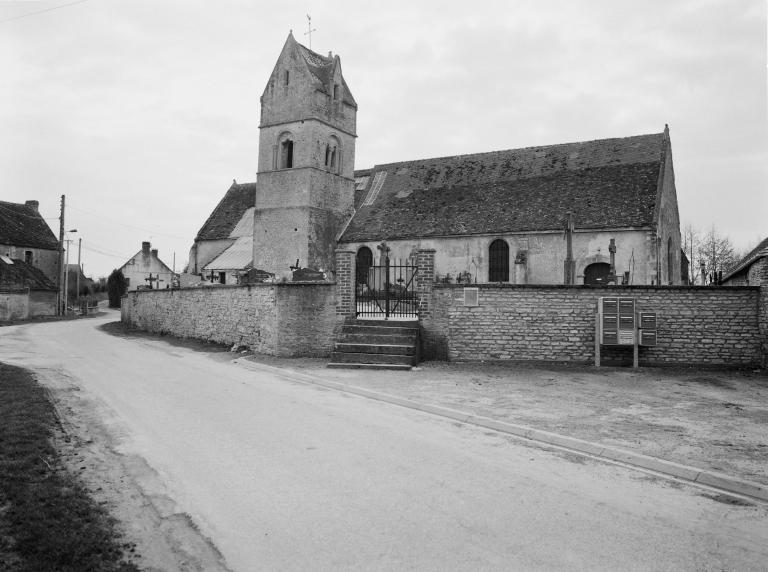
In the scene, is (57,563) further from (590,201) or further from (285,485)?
(590,201)

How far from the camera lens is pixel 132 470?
6.44 meters

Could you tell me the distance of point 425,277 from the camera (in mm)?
15664

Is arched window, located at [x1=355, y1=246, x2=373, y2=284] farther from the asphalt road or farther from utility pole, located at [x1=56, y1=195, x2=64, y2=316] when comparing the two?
utility pole, located at [x1=56, y1=195, x2=64, y2=316]

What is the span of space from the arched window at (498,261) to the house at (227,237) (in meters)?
17.1

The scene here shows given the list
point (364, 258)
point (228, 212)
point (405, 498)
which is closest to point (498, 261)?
point (364, 258)

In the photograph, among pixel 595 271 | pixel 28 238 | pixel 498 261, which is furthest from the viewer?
pixel 28 238

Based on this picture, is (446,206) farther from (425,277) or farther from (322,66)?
(425,277)

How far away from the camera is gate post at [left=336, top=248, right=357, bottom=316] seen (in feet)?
53.2

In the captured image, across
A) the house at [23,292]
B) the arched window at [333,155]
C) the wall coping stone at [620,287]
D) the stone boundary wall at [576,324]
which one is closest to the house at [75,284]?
the house at [23,292]

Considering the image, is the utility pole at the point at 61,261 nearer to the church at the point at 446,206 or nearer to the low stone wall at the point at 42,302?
the low stone wall at the point at 42,302

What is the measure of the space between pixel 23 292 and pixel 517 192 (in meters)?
33.4

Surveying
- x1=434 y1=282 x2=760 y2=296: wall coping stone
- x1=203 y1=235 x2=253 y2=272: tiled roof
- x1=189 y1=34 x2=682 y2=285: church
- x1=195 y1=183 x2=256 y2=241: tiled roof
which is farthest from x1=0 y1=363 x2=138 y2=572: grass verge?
x1=195 y1=183 x2=256 y2=241: tiled roof

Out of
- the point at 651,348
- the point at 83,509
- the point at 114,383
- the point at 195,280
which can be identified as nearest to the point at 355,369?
the point at 114,383

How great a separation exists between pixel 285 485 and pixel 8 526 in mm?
2294
